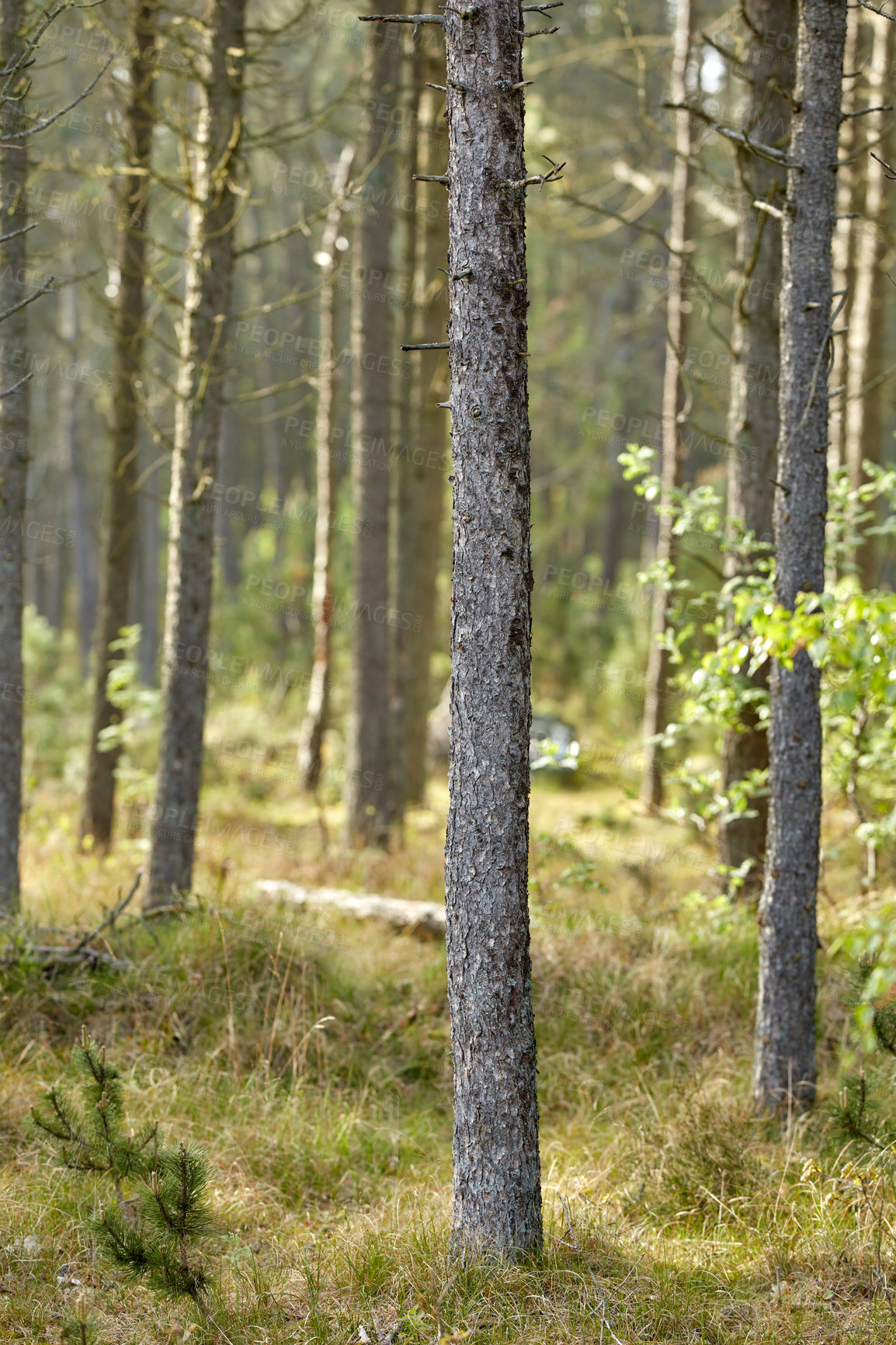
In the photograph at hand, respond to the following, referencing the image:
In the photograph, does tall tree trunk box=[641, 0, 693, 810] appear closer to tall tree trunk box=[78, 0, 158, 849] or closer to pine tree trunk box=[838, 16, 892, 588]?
pine tree trunk box=[838, 16, 892, 588]

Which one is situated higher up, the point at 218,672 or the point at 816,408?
the point at 816,408

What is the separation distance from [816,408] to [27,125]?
412 centimetres

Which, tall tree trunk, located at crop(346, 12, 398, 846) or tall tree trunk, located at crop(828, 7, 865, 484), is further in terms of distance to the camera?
tall tree trunk, located at crop(828, 7, 865, 484)

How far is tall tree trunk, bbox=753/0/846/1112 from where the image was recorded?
13.7ft

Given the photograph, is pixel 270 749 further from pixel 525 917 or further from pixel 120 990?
pixel 525 917

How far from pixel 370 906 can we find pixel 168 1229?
11.2 ft

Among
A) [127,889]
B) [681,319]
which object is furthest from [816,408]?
[681,319]

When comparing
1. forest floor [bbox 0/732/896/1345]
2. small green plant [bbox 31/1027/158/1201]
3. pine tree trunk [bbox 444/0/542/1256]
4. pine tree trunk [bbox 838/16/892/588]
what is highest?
pine tree trunk [bbox 838/16/892/588]

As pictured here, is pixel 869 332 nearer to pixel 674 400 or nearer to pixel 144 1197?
pixel 674 400

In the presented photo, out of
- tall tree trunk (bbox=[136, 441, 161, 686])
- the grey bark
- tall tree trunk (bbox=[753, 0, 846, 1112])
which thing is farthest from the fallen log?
the grey bark

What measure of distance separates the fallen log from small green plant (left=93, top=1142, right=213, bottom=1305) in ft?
9.74

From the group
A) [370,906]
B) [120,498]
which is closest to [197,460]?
[120,498]

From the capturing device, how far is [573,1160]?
13.5 feet

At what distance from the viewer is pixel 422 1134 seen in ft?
14.3
